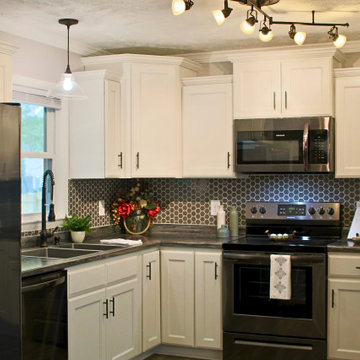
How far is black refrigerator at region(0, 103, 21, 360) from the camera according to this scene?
258 cm

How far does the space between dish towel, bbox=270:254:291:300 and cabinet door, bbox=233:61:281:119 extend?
1138mm

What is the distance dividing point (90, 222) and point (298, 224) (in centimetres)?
169

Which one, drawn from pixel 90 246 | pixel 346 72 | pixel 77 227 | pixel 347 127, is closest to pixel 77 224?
pixel 77 227

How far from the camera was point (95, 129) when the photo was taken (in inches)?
187

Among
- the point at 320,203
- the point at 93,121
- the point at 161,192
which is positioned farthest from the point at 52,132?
the point at 320,203

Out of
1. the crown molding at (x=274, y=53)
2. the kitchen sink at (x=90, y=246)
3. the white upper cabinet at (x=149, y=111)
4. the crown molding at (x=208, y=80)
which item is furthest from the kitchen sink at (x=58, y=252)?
the crown molding at (x=274, y=53)

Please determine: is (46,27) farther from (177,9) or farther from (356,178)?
(356,178)

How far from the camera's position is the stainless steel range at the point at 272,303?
4340 millimetres

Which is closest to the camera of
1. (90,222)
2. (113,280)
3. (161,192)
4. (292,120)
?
(113,280)

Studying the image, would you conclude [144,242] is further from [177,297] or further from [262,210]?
[262,210]

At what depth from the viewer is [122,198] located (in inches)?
209

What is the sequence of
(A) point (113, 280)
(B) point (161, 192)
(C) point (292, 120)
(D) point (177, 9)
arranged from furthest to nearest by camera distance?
(B) point (161, 192) < (C) point (292, 120) < (A) point (113, 280) < (D) point (177, 9)

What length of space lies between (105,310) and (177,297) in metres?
0.82

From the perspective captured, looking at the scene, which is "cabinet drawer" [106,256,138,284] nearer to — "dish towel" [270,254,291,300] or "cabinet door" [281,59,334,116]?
"dish towel" [270,254,291,300]
